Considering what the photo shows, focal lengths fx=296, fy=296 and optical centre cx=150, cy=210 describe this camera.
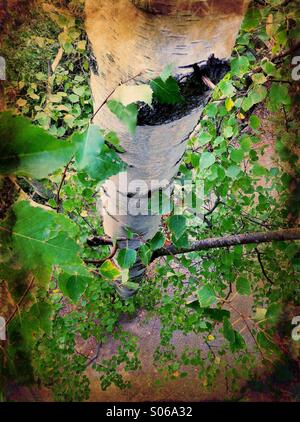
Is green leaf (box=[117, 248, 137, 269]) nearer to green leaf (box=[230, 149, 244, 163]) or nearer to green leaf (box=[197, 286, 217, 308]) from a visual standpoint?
green leaf (box=[197, 286, 217, 308])

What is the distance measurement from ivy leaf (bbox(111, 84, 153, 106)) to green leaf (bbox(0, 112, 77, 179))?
0.18 metres

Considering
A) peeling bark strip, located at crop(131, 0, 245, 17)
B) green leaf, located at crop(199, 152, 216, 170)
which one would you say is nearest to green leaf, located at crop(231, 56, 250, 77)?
green leaf, located at crop(199, 152, 216, 170)

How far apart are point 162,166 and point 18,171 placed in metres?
0.48

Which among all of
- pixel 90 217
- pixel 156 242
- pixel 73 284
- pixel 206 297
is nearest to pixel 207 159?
pixel 156 242

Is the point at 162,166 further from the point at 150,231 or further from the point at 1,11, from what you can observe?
the point at 1,11

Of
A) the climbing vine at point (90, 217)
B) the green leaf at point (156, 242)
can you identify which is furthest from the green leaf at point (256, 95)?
the green leaf at point (156, 242)

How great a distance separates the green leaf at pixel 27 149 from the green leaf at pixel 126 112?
0.19 meters

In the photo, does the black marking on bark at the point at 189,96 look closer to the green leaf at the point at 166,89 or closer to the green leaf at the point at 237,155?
the green leaf at the point at 166,89

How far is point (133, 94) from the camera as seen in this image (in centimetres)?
34

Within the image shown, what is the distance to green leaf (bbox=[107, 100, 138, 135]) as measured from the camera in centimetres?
34

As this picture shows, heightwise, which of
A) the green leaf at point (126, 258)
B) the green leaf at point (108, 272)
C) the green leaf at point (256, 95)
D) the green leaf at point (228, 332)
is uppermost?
the green leaf at point (256, 95)

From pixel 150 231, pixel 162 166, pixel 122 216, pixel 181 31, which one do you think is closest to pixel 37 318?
pixel 181 31

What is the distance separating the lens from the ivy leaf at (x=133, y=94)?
0.33 m
